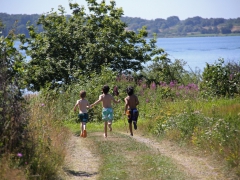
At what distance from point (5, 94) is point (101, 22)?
2379 centimetres

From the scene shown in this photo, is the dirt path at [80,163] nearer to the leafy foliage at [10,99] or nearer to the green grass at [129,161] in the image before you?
the green grass at [129,161]

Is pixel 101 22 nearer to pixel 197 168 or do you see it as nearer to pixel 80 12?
pixel 80 12

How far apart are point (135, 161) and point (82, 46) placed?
1975 centimetres

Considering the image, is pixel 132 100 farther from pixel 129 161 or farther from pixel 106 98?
pixel 129 161

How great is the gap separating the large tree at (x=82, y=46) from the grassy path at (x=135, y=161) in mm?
14306

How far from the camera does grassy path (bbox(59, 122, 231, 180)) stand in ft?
35.7

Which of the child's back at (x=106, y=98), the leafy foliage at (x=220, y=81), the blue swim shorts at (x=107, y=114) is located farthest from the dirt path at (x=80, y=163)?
the leafy foliage at (x=220, y=81)

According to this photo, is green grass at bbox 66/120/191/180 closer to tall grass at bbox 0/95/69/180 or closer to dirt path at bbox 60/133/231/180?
dirt path at bbox 60/133/231/180

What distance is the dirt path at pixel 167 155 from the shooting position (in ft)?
36.2

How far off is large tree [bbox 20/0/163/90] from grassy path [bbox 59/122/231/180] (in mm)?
14306

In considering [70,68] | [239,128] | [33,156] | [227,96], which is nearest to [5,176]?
[33,156]

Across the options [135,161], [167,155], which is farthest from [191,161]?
[135,161]

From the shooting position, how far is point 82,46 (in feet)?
103

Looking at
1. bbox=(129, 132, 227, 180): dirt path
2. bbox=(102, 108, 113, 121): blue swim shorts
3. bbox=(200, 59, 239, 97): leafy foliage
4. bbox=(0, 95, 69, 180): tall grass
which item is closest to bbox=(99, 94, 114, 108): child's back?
bbox=(102, 108, 113, 121): blue swim shorts
